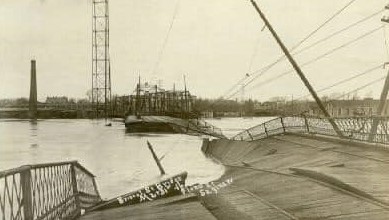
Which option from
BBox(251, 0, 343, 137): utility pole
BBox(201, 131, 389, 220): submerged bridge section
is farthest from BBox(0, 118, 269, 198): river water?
BBox(201, 131, 389, 220): submerged bridge section

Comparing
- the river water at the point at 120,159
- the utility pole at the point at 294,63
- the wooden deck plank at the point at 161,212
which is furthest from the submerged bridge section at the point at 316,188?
the river water at the point at 120,159

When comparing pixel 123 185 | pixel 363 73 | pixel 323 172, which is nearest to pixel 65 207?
pixel 323 172

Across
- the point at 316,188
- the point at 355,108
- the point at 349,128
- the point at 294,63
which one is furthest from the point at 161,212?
the point at 355,108

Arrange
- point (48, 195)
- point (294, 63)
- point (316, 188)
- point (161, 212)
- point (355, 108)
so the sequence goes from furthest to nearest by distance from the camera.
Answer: point (355, 108) < point (294, 63) < point (316, 188) < point (161, 212) < point (48, 195)

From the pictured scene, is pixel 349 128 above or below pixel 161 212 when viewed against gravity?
above

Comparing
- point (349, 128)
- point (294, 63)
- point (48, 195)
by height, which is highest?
point (294, 63)

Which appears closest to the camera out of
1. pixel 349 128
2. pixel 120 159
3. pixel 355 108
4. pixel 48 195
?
pixel 48 195

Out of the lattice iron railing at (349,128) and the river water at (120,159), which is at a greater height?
the lattice iron railing at (349,128)

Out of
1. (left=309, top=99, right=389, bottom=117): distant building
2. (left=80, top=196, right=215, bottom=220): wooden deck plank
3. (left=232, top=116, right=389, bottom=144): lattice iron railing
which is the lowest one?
(left=80, top=196, right=215, bottom=220): wooden deck plank

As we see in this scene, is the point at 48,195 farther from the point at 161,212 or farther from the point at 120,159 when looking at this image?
the point at 120,159

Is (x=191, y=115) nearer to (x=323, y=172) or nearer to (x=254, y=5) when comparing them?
(x=254, y=5)

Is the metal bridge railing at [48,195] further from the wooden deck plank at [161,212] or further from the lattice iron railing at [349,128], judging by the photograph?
the lattice iron railing at [349,128]

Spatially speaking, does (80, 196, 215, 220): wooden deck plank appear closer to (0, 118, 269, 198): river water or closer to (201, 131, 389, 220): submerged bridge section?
(201, 131, 389, 220): submerged bridge section
